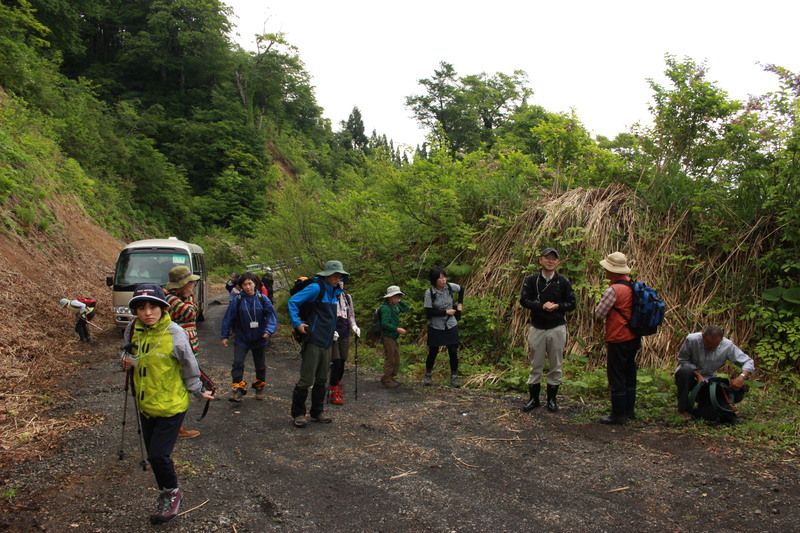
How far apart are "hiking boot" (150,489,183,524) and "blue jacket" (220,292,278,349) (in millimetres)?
3267

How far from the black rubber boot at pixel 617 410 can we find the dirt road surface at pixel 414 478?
12 cm

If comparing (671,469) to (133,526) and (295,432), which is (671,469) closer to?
(295,432)

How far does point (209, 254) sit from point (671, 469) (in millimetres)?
28761

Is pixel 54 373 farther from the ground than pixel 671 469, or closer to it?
closer to it

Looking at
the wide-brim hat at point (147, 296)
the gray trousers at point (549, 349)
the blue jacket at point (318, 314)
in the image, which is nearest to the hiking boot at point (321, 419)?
the blue jacket at point (318, 314)

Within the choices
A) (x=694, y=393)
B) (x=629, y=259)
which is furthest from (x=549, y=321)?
(x=629, y=259)

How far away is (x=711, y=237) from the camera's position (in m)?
7.89

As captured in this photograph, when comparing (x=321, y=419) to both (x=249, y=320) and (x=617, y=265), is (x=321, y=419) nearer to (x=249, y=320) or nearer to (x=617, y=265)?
(x=249, y=320)

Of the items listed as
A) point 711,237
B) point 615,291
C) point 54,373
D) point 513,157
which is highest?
point 513,157

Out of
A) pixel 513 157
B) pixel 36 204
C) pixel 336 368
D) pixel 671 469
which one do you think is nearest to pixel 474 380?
pixel 336 368

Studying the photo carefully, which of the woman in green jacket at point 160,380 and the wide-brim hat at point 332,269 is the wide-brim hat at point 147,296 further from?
the wide-brim hat at point 332,269

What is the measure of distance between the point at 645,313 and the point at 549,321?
1.07 metres

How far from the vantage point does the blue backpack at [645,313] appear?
539 cm

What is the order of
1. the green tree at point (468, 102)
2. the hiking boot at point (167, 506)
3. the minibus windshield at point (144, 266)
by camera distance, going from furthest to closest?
the green tree at point (468, 102) < the minibus windshield at point (144, 266) < the hiking boot at point (167, 506)
